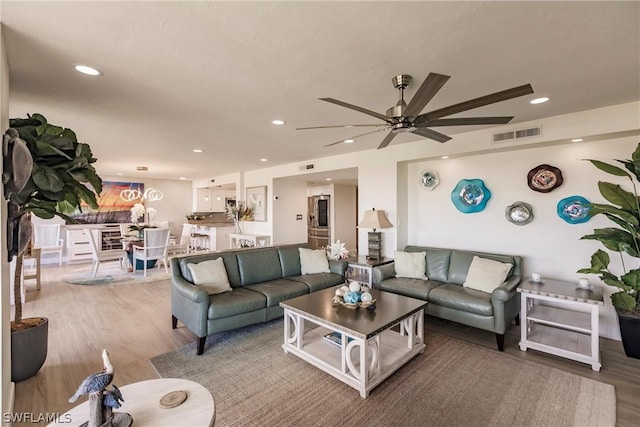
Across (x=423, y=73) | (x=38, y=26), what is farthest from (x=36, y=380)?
(x=423, y=73)

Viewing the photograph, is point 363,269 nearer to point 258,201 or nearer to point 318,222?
point 258,201

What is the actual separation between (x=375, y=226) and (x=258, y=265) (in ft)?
6.07

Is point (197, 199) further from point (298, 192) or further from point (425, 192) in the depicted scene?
point (425, 192)

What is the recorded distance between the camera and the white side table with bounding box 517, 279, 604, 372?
8.75 feet

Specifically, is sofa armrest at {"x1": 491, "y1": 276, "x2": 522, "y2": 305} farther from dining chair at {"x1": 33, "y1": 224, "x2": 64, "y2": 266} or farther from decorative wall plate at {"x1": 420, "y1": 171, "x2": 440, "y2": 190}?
dining chair at {"x1": 33, "y1": 224, "x2": 64, "y2": 266}

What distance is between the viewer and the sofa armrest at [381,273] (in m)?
3.97

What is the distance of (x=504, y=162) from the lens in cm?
394

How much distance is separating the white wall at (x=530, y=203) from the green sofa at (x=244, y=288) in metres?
1.80

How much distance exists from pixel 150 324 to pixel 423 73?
4116mm

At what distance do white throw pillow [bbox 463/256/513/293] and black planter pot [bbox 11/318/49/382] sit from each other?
441 cm

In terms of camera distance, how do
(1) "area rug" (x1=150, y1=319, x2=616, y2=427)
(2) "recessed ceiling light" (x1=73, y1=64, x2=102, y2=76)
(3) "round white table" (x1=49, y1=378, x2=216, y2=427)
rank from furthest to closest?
1. (2) "recessed ceiling light" (x1=73, y1=64, x2=102, y2=76)
2. (1) "area rug" (x1=150, y1=319, x2=616, y2=427)
3. (3) "round white table" (x1=49, y1=378, x2=216, y2=427)

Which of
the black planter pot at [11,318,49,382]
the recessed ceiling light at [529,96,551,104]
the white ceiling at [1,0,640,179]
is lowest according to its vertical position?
the black planter pot at [11,318,49,382]

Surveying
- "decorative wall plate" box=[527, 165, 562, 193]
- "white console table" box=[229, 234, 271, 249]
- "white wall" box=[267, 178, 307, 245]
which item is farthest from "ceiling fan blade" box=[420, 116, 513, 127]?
"white console table" box=[229, 234, 271, 249]

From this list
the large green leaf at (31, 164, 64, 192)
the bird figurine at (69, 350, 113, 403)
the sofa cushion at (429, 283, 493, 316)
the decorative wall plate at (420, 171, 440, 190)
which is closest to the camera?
the bird figurine at (69, 350, 113, 403)
